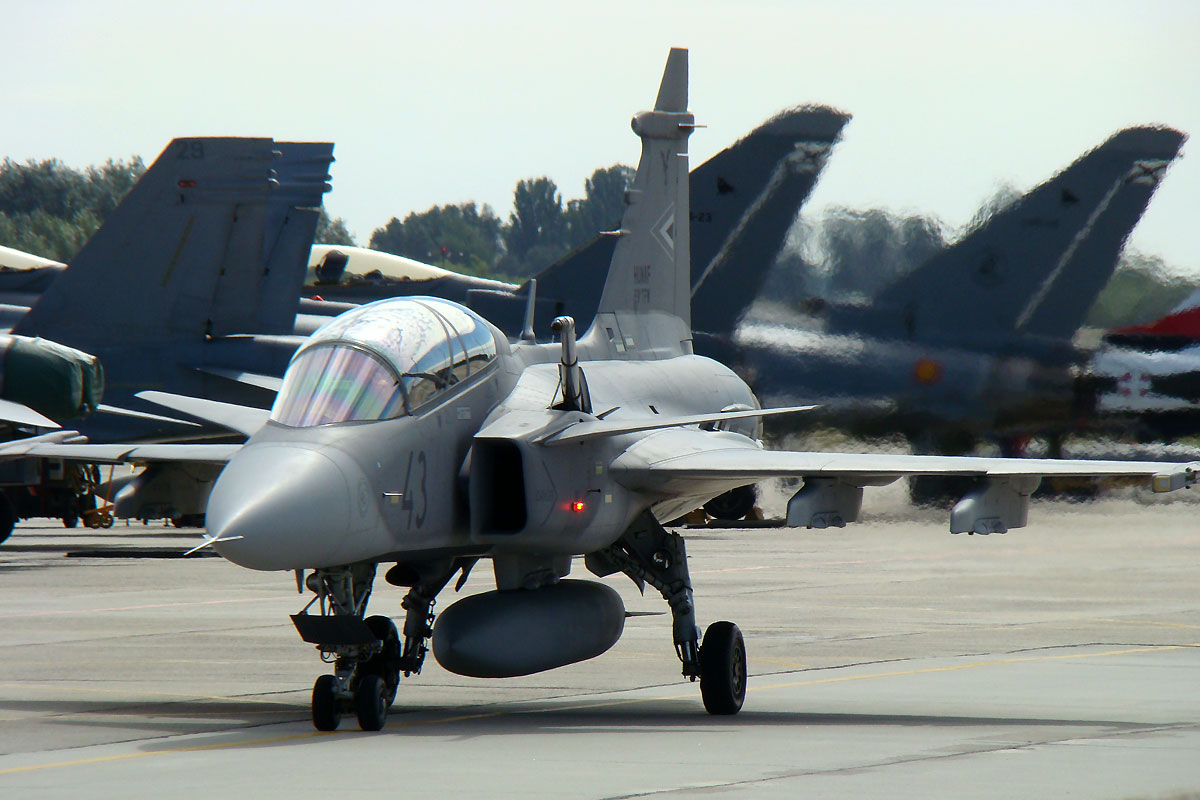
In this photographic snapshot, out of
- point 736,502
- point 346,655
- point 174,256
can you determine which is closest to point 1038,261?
point 736,502

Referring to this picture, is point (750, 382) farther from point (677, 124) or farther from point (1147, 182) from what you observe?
→ point (677, 124)

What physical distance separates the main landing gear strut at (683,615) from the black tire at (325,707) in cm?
232

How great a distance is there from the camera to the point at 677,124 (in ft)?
49.3

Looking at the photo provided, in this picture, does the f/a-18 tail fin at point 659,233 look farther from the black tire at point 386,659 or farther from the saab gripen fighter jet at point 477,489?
the black tire at point 386,659

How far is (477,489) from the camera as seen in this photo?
983cm

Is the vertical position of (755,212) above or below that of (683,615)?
above

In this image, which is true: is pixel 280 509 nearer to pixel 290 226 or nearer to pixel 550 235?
pixel 290 226

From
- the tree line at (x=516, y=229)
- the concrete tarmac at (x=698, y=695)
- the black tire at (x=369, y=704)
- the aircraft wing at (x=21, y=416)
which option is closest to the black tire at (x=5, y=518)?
the concrete tarmac at (x=698, y=695)

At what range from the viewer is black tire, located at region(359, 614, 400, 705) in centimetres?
970

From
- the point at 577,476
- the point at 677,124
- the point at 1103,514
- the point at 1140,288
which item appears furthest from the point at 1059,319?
the point at 577,476

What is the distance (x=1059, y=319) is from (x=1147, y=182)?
8.82 feet

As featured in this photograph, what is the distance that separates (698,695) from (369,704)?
301 cm

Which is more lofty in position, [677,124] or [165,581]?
[677,124]

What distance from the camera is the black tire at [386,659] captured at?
9.70 meters
